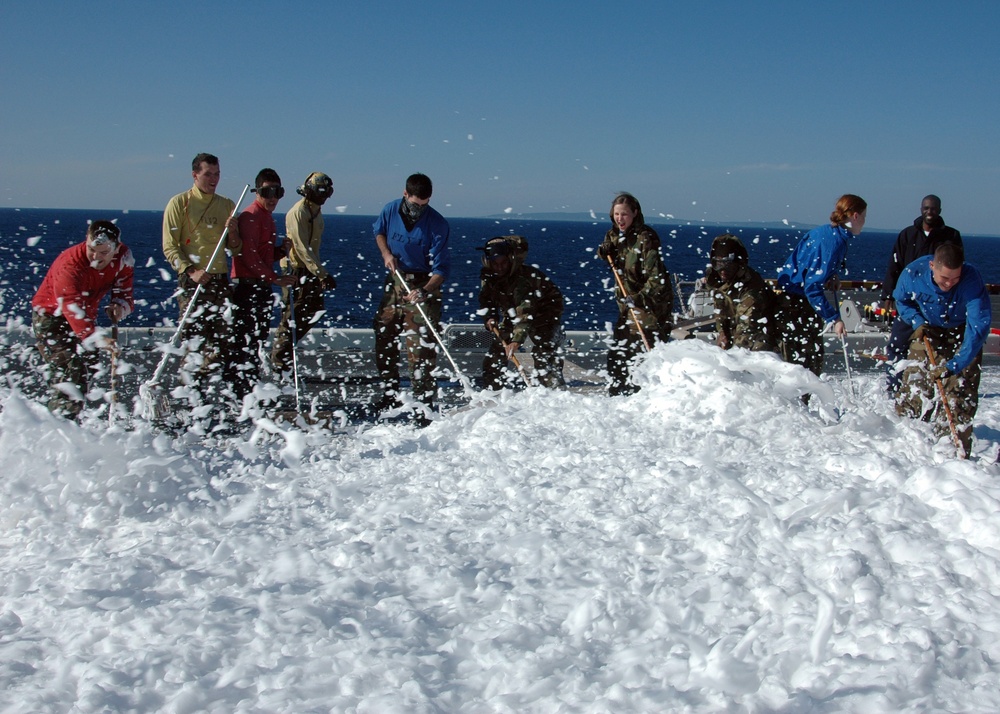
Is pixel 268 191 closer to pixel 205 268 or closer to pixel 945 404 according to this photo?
pixel 205 268

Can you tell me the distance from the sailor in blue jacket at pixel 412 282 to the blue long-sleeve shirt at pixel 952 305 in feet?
10.7

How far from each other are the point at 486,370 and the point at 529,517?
10.6ft

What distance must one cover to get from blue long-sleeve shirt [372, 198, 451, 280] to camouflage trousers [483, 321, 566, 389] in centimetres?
81

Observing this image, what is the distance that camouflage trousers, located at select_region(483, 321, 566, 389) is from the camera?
637 cm

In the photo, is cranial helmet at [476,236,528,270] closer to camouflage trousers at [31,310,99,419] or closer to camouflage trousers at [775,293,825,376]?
camouflage trousers at [775,293,825,376]

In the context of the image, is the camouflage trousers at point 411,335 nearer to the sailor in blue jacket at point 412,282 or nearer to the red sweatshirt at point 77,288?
the sailor in blue jacket at point 412,282

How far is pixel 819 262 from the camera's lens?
19.1 feet

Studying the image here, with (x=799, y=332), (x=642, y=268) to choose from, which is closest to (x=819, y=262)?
(x=799, y=332)

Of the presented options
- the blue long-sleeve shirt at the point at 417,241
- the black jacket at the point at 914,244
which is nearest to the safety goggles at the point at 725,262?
the black jacket at the point at 914,244

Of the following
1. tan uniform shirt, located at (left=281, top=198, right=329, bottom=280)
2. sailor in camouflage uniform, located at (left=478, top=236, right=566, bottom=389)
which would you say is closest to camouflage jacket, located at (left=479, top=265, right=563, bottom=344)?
sailor in camouflage uniform, located at (left=478, top=236, right=566, bottom=389)

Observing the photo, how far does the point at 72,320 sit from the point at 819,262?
204 inches

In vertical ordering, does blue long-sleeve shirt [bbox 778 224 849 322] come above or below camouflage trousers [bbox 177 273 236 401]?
above

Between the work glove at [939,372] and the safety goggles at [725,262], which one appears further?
the safety goggles at [725,262]

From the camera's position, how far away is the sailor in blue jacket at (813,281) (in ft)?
19.1
